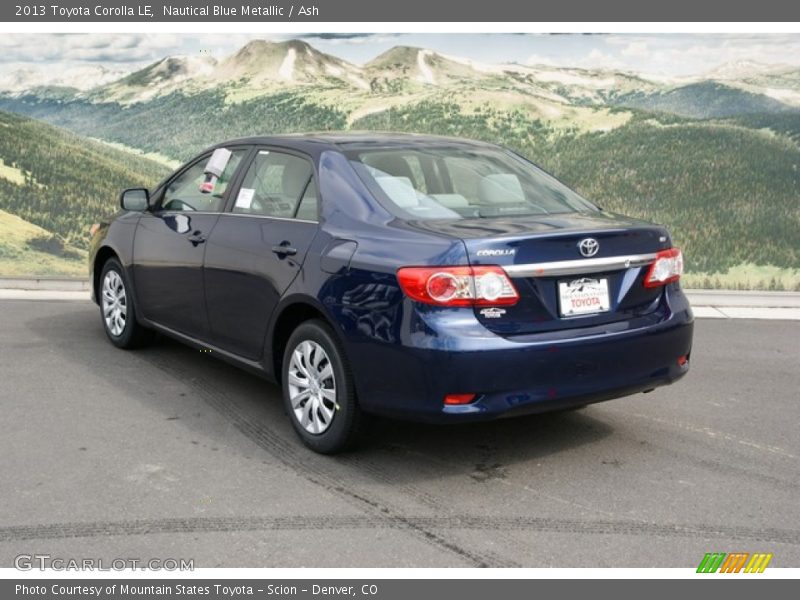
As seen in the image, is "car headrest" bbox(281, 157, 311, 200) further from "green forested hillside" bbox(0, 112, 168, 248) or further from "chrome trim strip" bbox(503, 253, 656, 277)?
"green forested hillside" bbox(0, 112, 168, 248)

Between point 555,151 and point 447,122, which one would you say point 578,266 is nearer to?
point 555,151

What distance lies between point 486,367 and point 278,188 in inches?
75.2

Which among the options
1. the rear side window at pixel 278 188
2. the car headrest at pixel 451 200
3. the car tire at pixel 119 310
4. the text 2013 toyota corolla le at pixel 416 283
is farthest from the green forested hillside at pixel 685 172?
the rear side window at pixel 278 188

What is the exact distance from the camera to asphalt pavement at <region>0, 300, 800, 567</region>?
12.8 feet

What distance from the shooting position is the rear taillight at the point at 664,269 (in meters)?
4.84

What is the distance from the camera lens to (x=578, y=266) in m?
4.51

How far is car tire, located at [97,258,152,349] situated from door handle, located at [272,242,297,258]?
2103mm

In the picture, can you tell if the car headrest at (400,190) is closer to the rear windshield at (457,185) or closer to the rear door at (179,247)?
the rear windshield at (457,185)

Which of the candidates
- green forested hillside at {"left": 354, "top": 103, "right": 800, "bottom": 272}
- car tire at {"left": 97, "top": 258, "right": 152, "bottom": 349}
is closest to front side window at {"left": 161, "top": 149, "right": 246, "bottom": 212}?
car tire at {"left": 97, "top": 258, "right": 152, "bottom": 349}

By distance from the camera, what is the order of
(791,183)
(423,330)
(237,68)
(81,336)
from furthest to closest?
1. (237,68)
2. (791,183)
3. (81,336)
4. (423,330)

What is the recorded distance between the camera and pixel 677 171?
40.3 feet

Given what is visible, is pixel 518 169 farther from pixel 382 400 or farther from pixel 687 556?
pixel 687 556

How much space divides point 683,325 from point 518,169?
1425mm

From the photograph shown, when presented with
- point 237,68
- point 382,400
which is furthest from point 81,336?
point 237,68
